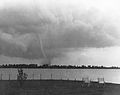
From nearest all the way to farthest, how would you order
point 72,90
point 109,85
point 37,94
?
point 37,94, point 72,90, point 109,85

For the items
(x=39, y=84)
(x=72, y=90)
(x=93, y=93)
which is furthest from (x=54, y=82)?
(x=93, y=93)

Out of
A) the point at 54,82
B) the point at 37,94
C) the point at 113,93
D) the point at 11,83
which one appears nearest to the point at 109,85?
the point at 113,93

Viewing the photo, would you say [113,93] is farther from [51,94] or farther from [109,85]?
[51,94]

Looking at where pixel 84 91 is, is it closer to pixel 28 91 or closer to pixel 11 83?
pixel 28 91

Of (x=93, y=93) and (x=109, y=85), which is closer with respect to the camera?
(x=93, y=93)

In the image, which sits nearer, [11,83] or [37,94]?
[37,94]

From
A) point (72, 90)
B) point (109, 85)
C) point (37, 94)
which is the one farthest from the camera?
point (109, 85)
